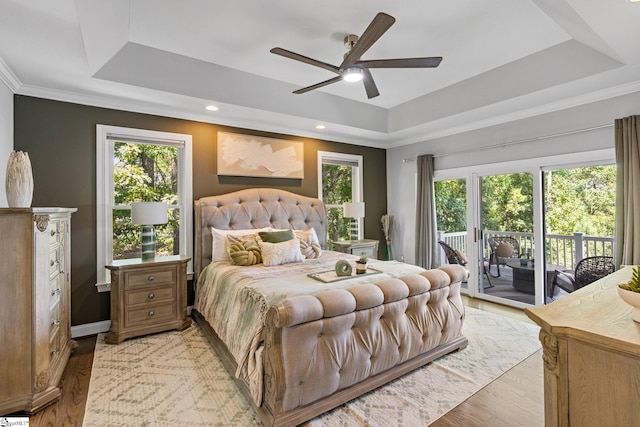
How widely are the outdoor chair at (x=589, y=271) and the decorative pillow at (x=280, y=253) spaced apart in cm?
311

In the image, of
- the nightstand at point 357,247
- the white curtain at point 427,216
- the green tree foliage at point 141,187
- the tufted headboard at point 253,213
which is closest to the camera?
the green tree foliage at point 141,187

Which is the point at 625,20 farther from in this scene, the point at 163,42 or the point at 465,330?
the point at 163,42

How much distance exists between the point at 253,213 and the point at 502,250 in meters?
3.47

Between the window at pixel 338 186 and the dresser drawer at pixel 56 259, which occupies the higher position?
the window at pixel 338 186

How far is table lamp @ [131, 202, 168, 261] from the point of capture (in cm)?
323

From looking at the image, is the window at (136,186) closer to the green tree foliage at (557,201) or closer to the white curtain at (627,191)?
the green tree foliage at (557,201)

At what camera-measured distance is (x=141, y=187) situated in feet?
12.3

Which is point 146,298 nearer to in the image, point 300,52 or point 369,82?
point 300,52

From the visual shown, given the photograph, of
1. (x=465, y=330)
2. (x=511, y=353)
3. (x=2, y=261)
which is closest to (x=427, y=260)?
(x=465, y=330)

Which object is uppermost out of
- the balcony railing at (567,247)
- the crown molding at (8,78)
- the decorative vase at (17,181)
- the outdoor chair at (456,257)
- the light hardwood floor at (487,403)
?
the crown molding at (8,78)

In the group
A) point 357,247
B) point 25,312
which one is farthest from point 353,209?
point 25,312

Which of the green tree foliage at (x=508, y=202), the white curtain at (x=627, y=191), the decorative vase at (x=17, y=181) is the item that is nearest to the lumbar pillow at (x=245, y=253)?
the decorative vase at (x=17, y=181)

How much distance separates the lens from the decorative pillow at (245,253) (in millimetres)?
3283

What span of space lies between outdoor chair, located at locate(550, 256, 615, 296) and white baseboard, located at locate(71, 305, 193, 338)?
5244 millimetres
